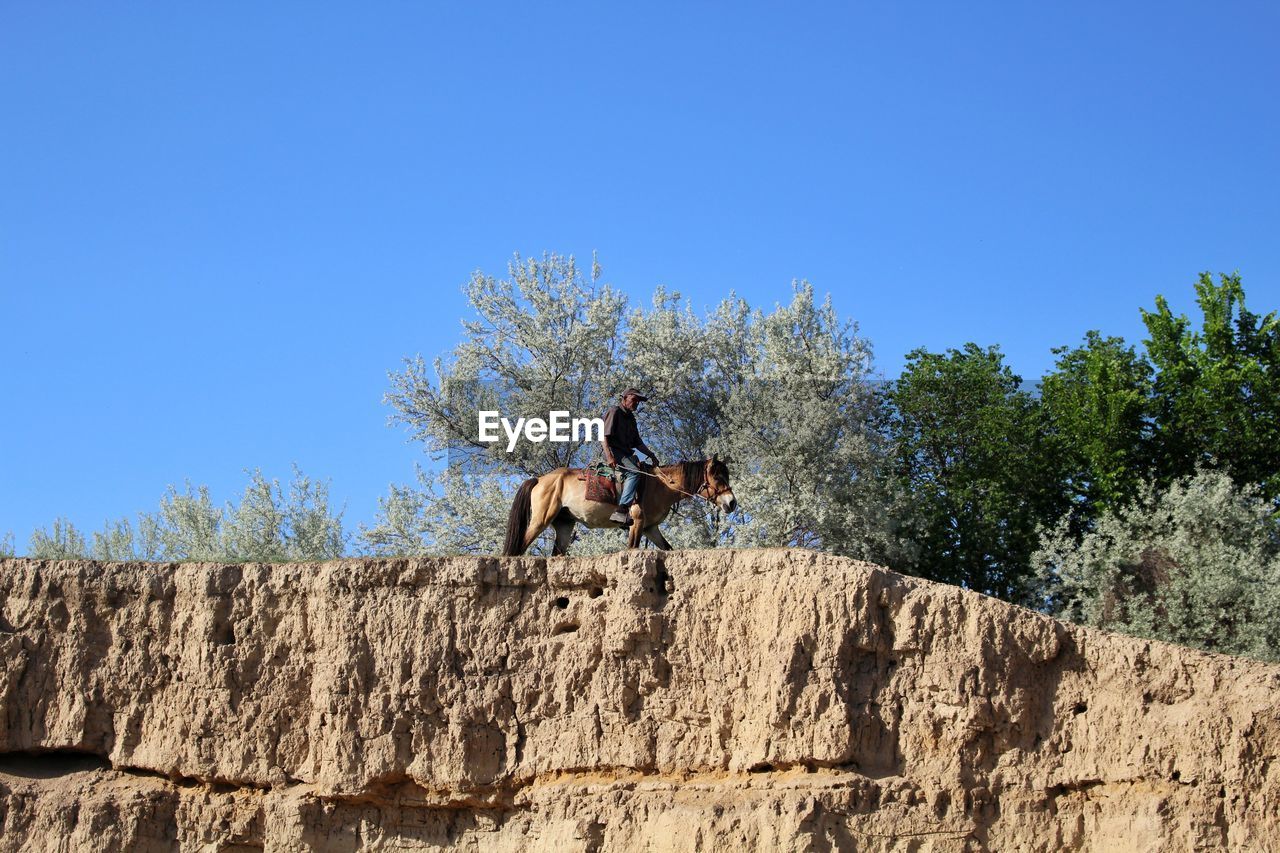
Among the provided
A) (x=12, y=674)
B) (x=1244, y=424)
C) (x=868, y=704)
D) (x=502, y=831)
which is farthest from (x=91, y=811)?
(x=1244, y=424)

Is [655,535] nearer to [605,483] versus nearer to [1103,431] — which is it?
[605,483]

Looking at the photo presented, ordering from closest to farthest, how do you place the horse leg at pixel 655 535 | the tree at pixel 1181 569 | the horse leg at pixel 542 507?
the horse leg at pixel 655 535 → the horse leg at pixel 542 507 → the tree at pixel 1181 569

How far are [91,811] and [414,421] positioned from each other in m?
18.4

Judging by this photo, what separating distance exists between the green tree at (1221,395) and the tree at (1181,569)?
905mm

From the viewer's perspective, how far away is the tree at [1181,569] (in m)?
25.1

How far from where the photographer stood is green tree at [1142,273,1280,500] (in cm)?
3002

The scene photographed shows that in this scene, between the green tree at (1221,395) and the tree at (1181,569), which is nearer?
the tree at (1181,569)

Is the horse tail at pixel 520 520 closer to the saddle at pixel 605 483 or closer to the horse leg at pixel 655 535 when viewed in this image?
the saddle at pixel 605 483

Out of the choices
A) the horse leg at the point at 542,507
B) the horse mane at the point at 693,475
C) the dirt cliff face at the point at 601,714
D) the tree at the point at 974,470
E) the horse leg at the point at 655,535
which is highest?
the tree at the point at 974,470

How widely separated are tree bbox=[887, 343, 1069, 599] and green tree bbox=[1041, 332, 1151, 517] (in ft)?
1.63

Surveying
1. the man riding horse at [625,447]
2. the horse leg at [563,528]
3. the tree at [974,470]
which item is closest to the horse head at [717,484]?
the man riding horse at [625,447]

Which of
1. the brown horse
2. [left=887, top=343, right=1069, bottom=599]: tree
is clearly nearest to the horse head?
the brown horse

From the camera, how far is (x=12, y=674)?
19.1 m
